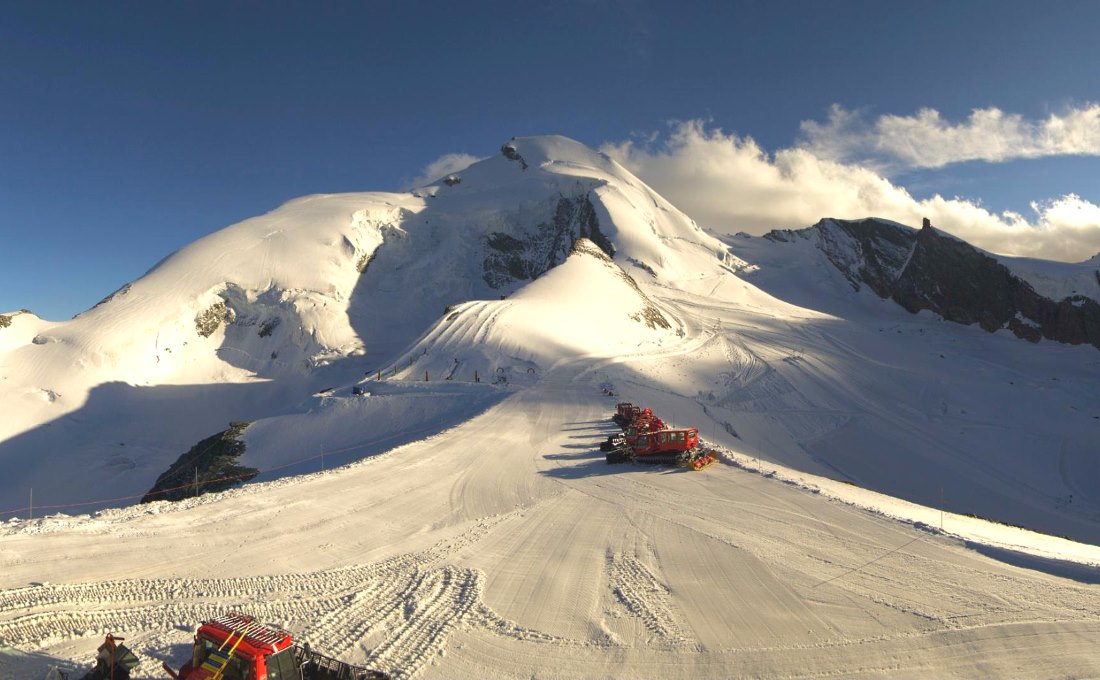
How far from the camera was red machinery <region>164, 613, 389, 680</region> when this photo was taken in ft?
17.6

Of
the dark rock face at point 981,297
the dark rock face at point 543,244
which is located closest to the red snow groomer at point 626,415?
the dark rock face at point 543,244

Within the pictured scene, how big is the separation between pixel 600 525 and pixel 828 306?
70699 mm

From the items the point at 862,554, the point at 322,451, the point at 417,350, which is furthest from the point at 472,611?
the point at 417,350

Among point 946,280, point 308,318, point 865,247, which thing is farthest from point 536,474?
point 865,247

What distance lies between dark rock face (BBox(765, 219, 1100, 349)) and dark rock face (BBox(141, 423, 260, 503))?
7995cm

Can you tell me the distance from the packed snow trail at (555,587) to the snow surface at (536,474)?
52 mm

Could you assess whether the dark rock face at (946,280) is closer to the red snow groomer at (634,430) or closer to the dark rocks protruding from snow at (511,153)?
the dark rocks protruding from snow at (511,153)

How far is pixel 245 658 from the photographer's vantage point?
5.40 meters

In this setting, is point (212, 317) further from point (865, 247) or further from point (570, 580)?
point (865, 247)

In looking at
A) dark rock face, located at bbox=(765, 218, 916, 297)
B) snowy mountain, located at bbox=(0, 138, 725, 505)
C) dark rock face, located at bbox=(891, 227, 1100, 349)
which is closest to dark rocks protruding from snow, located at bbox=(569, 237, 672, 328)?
snowy mountain, located at bbox=(0, 138, 725, 505)

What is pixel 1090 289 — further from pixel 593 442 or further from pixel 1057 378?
pixel 593 442

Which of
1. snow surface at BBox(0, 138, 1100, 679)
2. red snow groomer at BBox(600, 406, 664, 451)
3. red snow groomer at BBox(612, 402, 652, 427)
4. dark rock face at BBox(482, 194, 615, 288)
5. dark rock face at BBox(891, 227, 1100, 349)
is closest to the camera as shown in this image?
snow surface at BBox(0, 138, 1100, 679)

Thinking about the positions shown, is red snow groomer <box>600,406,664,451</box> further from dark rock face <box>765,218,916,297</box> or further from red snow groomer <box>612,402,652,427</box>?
dark rock face <box>765,218,916,297</box>

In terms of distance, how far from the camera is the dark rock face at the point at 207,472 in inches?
853
